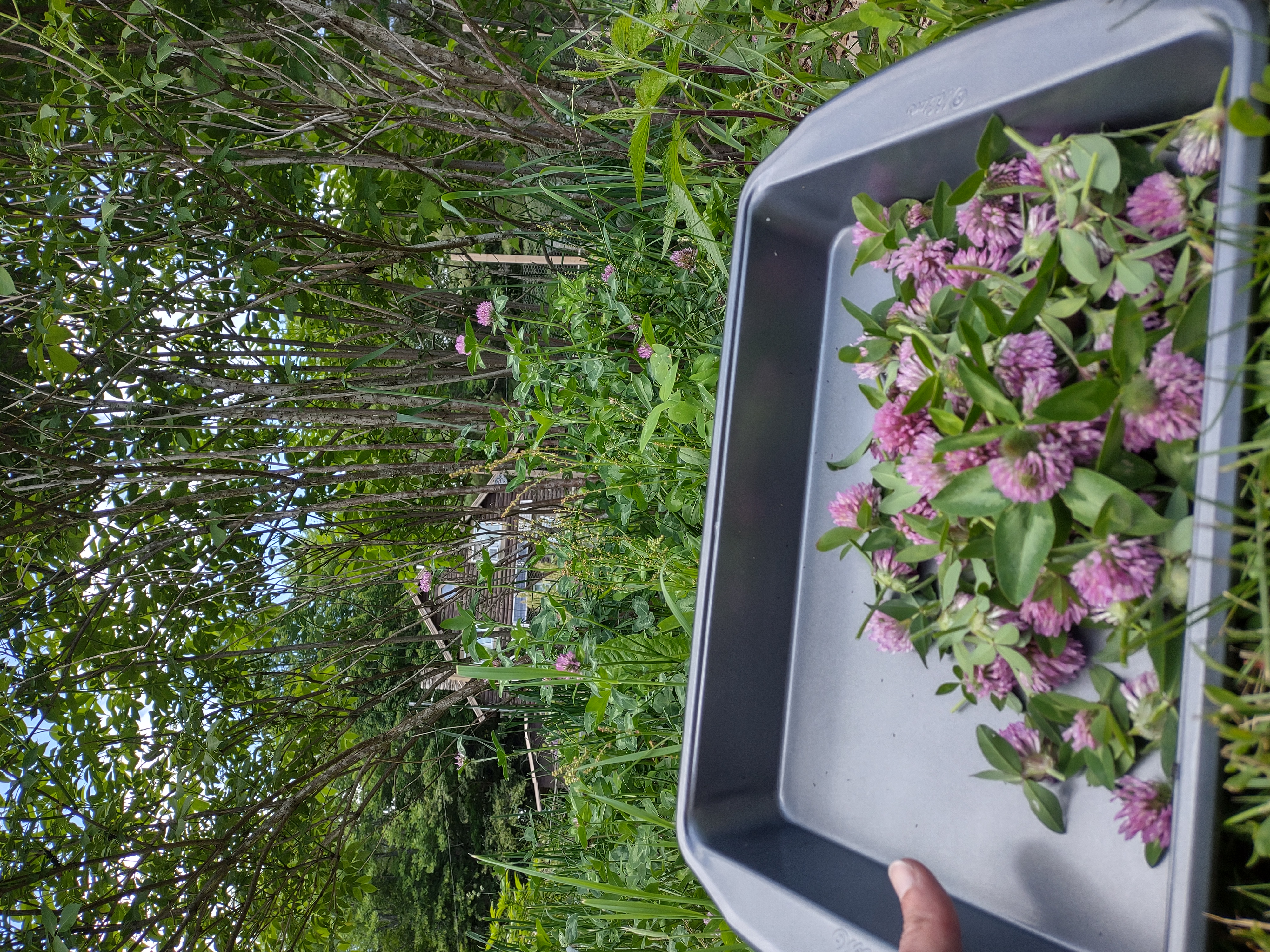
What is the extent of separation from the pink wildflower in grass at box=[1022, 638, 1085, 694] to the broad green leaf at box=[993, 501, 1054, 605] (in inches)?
4.0

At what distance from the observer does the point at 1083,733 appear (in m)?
0.56

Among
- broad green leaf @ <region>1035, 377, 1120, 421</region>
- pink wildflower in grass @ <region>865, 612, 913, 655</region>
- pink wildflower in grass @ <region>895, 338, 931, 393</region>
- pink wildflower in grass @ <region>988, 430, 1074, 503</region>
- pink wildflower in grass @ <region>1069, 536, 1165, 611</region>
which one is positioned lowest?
pink wildflower in grass @ <region>865, 612, 913, 655</region>

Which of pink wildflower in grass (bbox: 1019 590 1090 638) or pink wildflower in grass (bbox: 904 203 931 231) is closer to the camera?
pink wildflower in grass (bbox: 1019 590 1090 638)

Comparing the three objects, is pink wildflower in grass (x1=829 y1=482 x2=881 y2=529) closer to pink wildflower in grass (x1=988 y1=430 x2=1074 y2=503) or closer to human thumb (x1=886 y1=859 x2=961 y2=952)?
pink wildflower in grass (x1=988 y1=430 x2=1074 y2=503)

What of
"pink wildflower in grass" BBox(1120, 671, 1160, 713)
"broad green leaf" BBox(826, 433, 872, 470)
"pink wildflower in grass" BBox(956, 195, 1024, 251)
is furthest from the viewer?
"broad green leaf" BBox(826, 433, 872, 470)

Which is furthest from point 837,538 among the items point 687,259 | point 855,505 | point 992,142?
point 687,259

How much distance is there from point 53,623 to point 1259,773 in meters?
2.25

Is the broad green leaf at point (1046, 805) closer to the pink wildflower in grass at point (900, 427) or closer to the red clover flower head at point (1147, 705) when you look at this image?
the red clover flower head at point (1147, 705)

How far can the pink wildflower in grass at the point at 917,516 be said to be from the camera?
652mm

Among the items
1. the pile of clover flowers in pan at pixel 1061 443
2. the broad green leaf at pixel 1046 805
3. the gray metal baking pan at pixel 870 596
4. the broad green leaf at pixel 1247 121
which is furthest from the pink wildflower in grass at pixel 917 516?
the broad green leaf at pixel 1247 121

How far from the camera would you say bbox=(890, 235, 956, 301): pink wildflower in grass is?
68 centimetres

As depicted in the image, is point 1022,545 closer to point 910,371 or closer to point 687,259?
point 910,371

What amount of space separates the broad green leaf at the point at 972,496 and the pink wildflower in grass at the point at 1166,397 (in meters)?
0.09

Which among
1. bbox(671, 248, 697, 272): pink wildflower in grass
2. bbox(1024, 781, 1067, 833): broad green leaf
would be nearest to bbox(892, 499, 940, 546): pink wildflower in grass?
bbox(1024, 781, 1067, 833): broad green leaf
